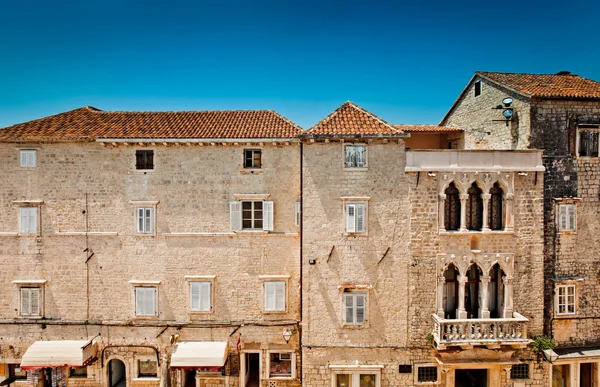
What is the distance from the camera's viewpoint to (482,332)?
14117 millimetres

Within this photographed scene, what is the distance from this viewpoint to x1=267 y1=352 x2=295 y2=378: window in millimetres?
16266

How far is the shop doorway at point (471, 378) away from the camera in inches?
639

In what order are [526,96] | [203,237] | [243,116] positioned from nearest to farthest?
[526,96] < [203,237] < [243,116]

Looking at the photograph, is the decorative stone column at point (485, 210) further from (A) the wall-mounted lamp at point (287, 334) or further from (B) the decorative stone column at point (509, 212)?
(A) the wall-mounted lamp at point (287, 334)

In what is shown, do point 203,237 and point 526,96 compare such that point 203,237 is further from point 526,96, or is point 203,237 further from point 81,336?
point 526,96

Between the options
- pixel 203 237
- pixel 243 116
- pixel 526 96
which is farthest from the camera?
pixel 243 116

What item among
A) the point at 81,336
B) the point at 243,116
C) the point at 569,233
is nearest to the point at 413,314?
the point at 569,233

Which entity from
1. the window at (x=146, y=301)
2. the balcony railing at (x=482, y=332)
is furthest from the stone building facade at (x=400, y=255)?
the window at (x=146, y=301)

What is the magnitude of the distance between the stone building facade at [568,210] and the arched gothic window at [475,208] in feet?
10.1

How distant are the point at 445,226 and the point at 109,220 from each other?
16.5 m

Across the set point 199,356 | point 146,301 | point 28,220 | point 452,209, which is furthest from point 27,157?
point 452,209

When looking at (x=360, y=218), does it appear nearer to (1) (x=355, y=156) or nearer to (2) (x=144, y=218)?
(1) (x=355, y=156)

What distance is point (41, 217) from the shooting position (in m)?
16.0

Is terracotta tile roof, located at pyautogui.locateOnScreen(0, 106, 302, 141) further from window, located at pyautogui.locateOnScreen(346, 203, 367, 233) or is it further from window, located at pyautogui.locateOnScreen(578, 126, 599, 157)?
window, located at pyautogui.locateOnScreen(578, 126, 599, 157)
